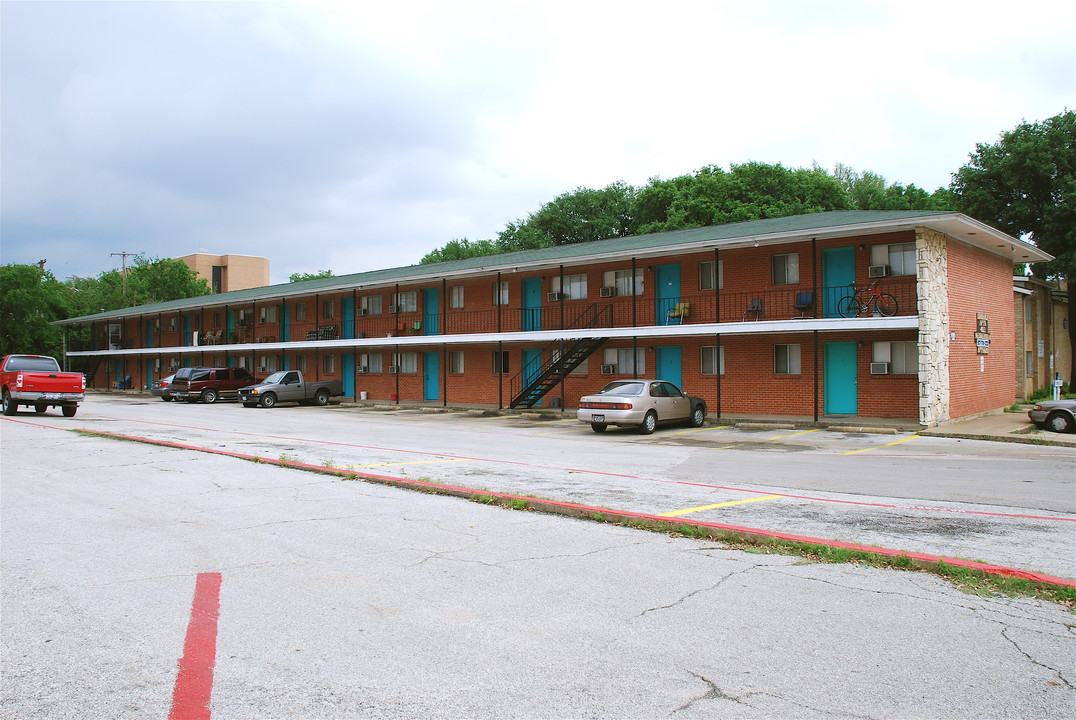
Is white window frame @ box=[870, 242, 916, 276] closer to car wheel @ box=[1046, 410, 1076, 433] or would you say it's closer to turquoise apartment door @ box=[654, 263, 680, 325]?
car wheel @ box=[1046, 410, 1076, 433]

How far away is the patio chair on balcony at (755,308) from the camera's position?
2367 centimetres

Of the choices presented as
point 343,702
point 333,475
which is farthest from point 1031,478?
point 343,702

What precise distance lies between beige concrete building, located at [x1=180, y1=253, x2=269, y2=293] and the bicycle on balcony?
297ft

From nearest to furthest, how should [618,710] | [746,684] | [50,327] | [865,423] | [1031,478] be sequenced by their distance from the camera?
[618,710]
[746,684]
[1031,478]
[865,423]
[50,327]

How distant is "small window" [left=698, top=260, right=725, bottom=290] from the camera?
25438 millimetres

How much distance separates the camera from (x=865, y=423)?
69.2 ft

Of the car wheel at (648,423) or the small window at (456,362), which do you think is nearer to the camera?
the car wheel at (648,423)

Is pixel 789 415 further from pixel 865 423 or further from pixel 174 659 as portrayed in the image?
pixel 174 659

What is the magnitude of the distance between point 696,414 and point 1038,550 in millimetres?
15728

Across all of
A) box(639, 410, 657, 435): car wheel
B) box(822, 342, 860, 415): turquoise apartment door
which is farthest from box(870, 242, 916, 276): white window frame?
box(639, 410, 657, 435): car wheel

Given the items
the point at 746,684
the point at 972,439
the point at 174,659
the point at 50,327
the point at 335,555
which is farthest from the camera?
the point at 50,327

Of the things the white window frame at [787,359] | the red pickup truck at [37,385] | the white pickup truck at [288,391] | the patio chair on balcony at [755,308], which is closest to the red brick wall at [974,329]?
the white window frame at [787,359]

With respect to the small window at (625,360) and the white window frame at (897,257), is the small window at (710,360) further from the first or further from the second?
the white window frame at (897,257)

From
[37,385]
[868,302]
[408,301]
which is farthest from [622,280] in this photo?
[37,385]
